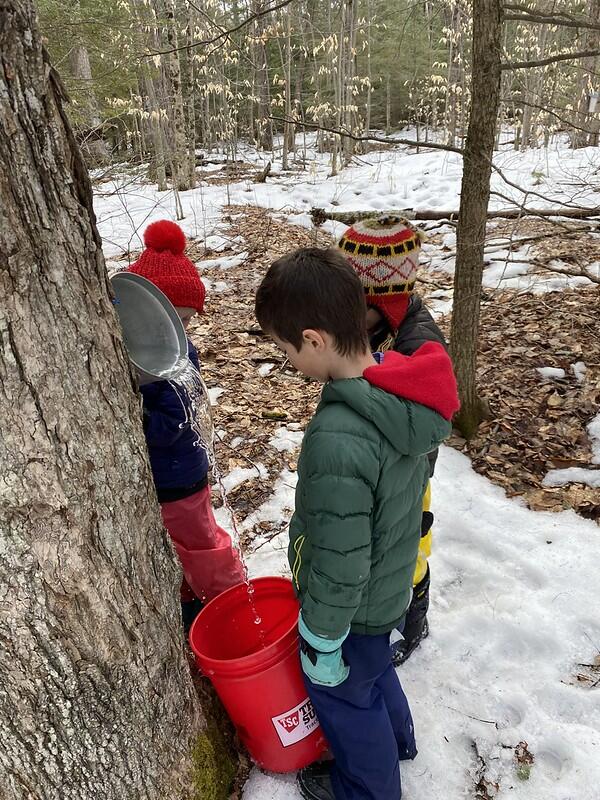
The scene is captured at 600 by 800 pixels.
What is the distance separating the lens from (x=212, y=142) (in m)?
24.0

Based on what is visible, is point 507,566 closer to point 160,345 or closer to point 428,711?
point 428,711

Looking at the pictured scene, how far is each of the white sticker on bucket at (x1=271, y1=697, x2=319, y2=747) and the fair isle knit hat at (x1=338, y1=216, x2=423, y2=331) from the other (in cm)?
146

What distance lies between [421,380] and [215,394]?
3398 millimetres

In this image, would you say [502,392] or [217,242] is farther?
[217,242]

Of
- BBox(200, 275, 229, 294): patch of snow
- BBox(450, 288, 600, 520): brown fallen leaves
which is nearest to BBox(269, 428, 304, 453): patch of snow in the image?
BBox(450, 288, 600, 520): brown fallen leaves

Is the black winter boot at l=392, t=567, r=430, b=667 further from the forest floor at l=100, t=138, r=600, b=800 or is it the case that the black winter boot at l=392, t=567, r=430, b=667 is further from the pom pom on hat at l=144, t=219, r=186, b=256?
the pom pom on hat at l=144, t=219, r=186, b=256

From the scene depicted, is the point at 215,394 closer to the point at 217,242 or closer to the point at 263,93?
the point at 217,242

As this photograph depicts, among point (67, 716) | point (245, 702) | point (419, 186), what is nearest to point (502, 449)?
point (245, 702)

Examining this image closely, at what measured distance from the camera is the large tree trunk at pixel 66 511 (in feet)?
A: 3.30

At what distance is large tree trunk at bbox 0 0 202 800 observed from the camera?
1006 mm

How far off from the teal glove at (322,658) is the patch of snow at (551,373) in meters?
3.40

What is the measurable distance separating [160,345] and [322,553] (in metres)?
0.88

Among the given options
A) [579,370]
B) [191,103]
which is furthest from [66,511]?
[191,103]

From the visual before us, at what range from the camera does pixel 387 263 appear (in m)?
2.10
